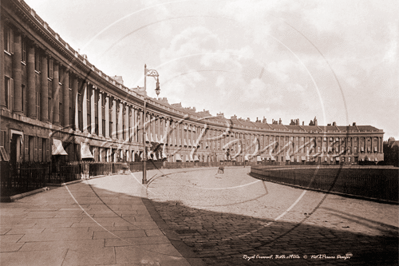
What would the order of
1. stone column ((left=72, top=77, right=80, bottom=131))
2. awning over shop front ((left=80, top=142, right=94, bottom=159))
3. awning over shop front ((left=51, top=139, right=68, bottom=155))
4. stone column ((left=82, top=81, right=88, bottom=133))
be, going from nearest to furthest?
awning over shop front ((left=51, top=139, right=68, bottom=155)), awning over shop front ((left=80, top=142, right=94, bottom=159)), stone column ((left=72, top=77, right=80, bottom=131)), stone column ((left=82, top=81, right=88, bottom=133))

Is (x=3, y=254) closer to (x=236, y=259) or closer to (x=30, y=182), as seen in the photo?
(x=236, y=259)

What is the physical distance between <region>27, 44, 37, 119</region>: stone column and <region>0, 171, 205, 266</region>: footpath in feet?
57.7

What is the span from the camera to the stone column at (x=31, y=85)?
86.7 feet

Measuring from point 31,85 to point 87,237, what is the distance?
2396 centimetres

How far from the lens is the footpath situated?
554 centimetres

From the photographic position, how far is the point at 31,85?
87.2 feet

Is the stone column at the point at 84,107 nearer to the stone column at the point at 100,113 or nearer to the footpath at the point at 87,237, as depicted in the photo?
the stone column at the point at 100,113

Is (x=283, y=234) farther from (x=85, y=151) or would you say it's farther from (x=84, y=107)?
(x=84, y=107)

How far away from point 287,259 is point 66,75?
34142 mm

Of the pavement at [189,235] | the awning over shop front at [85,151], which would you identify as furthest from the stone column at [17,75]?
the pavement at [189,235]

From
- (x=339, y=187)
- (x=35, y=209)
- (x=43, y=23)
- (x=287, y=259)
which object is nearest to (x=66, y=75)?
(x=43, y=23)

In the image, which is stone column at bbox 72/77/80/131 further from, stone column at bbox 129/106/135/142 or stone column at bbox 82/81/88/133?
stone column at bbox 129/106/135/142

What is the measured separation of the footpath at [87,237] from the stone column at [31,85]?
17.6m

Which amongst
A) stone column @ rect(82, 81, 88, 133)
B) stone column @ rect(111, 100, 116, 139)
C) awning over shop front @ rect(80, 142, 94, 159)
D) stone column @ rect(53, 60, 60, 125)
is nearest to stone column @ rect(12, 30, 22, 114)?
stone column @ rect(53, 60, 60, 125)
